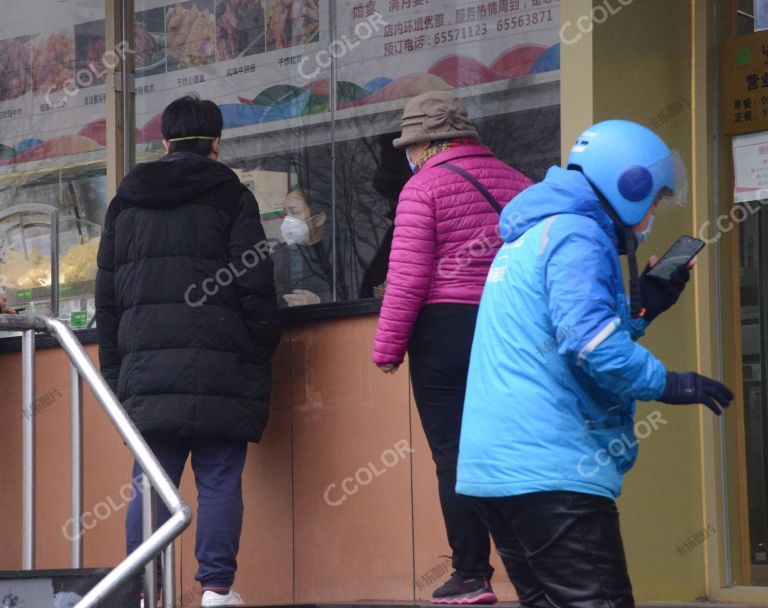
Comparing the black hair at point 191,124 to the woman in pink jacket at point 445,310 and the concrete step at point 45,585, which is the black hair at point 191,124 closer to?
the woman in pink jacket at point 445,310

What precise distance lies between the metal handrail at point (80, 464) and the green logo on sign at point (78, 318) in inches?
101

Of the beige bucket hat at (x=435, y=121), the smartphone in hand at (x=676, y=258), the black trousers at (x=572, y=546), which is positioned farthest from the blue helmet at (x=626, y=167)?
the beige bucket hat at (x=435, y=121)

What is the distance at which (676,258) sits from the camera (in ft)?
12.2

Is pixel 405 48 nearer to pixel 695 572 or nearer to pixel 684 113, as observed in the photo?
pixel 684 113

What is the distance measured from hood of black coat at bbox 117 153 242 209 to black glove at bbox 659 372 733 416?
2796mm

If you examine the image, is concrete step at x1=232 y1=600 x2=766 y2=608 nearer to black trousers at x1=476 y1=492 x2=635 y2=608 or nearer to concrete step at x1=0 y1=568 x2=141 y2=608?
concrete step at x1=0 y1=568 x2=141 y2=608

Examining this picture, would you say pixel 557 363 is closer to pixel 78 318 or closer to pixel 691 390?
pixel 691 390

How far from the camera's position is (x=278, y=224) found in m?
7.00

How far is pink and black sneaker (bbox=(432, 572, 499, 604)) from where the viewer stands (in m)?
5.18

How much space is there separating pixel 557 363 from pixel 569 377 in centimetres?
5

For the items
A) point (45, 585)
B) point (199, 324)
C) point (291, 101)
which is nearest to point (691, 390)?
point (45, 585)

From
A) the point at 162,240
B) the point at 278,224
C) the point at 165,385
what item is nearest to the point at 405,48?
the point at 278,224

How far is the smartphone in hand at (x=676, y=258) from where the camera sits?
372 centimetres

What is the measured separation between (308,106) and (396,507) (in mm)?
2048
